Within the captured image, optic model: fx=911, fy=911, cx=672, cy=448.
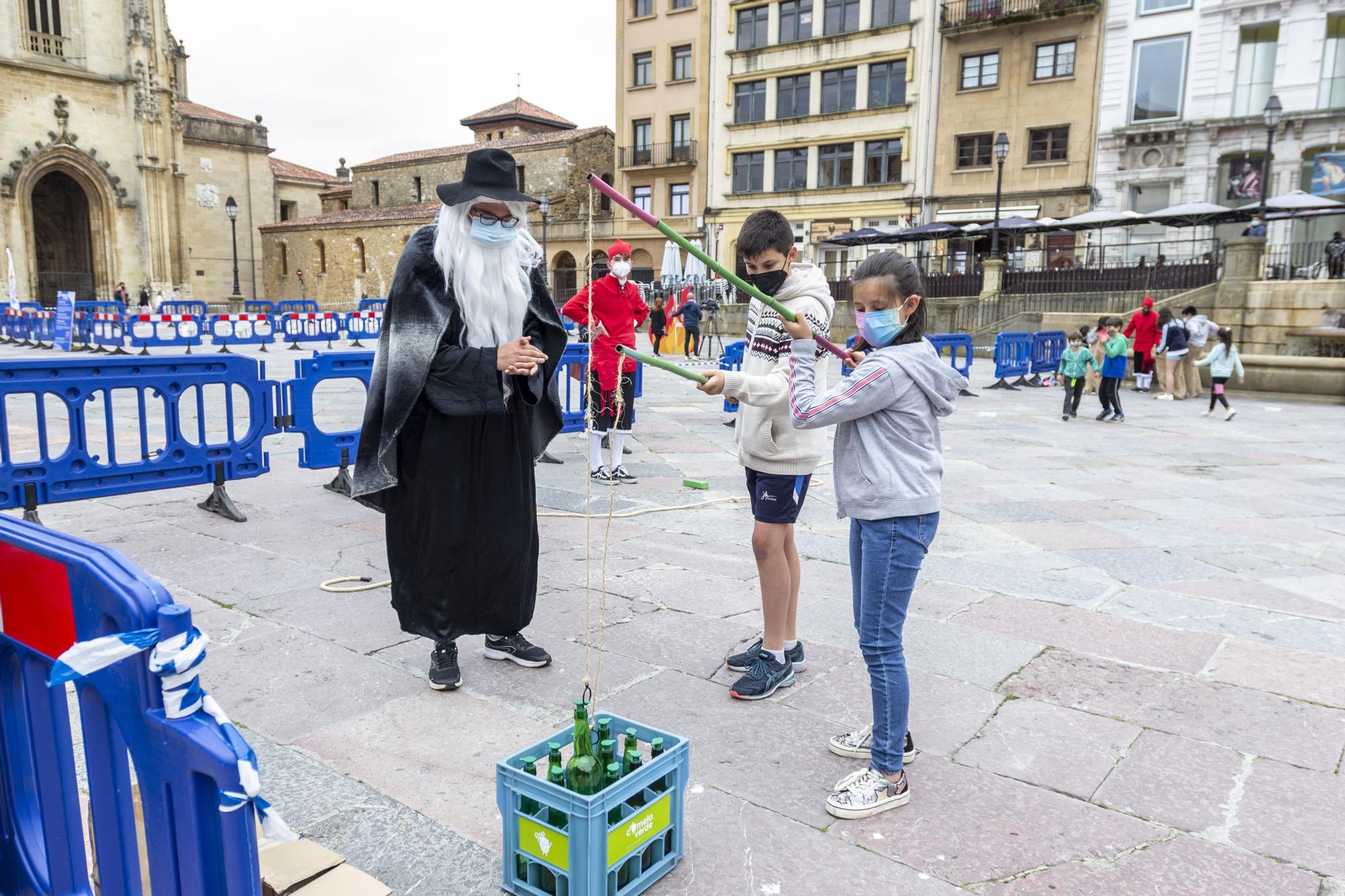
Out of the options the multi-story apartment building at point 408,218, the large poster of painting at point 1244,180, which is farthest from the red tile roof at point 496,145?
the large poster of painting at point 1244,180

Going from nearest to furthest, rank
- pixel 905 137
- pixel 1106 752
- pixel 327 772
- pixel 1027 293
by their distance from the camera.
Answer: pixel 327 772 → pixel 1106 752 → pixel 1027 293 → pixel 905 137

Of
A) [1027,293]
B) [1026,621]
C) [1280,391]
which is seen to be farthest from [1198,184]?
[1026,621]

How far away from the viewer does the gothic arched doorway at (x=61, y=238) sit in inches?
1497

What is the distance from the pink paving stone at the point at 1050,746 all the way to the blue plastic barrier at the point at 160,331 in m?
18.8

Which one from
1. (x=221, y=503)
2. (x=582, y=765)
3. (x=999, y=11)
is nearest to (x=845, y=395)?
(x=582, y=765)

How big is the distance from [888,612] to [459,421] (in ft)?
5.73

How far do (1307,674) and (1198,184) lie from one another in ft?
97.6

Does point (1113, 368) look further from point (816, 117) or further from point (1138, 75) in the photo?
point (816, 117)

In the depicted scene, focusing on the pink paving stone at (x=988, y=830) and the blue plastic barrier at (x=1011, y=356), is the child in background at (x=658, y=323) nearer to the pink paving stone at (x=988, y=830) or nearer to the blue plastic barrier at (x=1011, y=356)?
the blue plastic barrier at (x=1011, y=356)

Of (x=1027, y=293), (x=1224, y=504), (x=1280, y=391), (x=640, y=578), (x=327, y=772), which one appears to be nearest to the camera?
(x=327, y=772)

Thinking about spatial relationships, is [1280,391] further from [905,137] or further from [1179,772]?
[905,137]

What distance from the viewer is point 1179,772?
3006mm

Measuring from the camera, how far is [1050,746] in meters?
3.18

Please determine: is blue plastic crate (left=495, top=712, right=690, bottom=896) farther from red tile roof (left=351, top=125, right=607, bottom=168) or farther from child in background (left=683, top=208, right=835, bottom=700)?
red tile roof (left=351, top=125, right=607, bottom=168)
